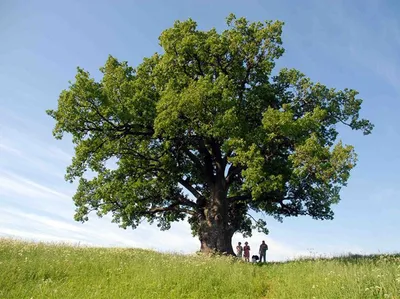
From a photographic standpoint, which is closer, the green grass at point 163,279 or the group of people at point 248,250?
the green grass at point 163,279

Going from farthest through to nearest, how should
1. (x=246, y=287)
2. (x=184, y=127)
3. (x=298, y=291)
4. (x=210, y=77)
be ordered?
(x=210, y=77), (x=184, y=127), (x=246, y=287), (x=298, y=291)

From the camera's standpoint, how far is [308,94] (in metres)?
29.5

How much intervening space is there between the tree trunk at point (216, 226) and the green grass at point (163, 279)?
9.28 m

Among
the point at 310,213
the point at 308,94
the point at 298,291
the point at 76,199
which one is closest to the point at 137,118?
the point at 76,199

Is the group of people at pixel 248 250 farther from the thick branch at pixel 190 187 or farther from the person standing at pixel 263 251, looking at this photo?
the thick branch at pixel 190 187

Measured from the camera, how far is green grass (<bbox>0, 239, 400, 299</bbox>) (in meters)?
12.7

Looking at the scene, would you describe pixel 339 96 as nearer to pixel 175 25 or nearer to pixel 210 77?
pixel 210 77

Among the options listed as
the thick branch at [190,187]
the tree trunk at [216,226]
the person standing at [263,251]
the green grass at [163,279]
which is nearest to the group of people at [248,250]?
the person standing at [263,251]

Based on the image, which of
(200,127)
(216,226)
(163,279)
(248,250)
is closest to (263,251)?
(248,250)

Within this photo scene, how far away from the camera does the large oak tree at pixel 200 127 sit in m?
26.0

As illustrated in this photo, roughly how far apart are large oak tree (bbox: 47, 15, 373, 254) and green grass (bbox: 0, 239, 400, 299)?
8779 millimetres

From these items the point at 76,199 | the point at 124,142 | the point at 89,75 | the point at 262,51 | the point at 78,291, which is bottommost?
the point at 78,291

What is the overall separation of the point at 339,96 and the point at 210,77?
9.74 metres

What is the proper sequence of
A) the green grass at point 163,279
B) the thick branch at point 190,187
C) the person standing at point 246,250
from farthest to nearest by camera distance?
the person standing at point 246,250
the thick branch at point 190,187
the green grass at point 163,279
